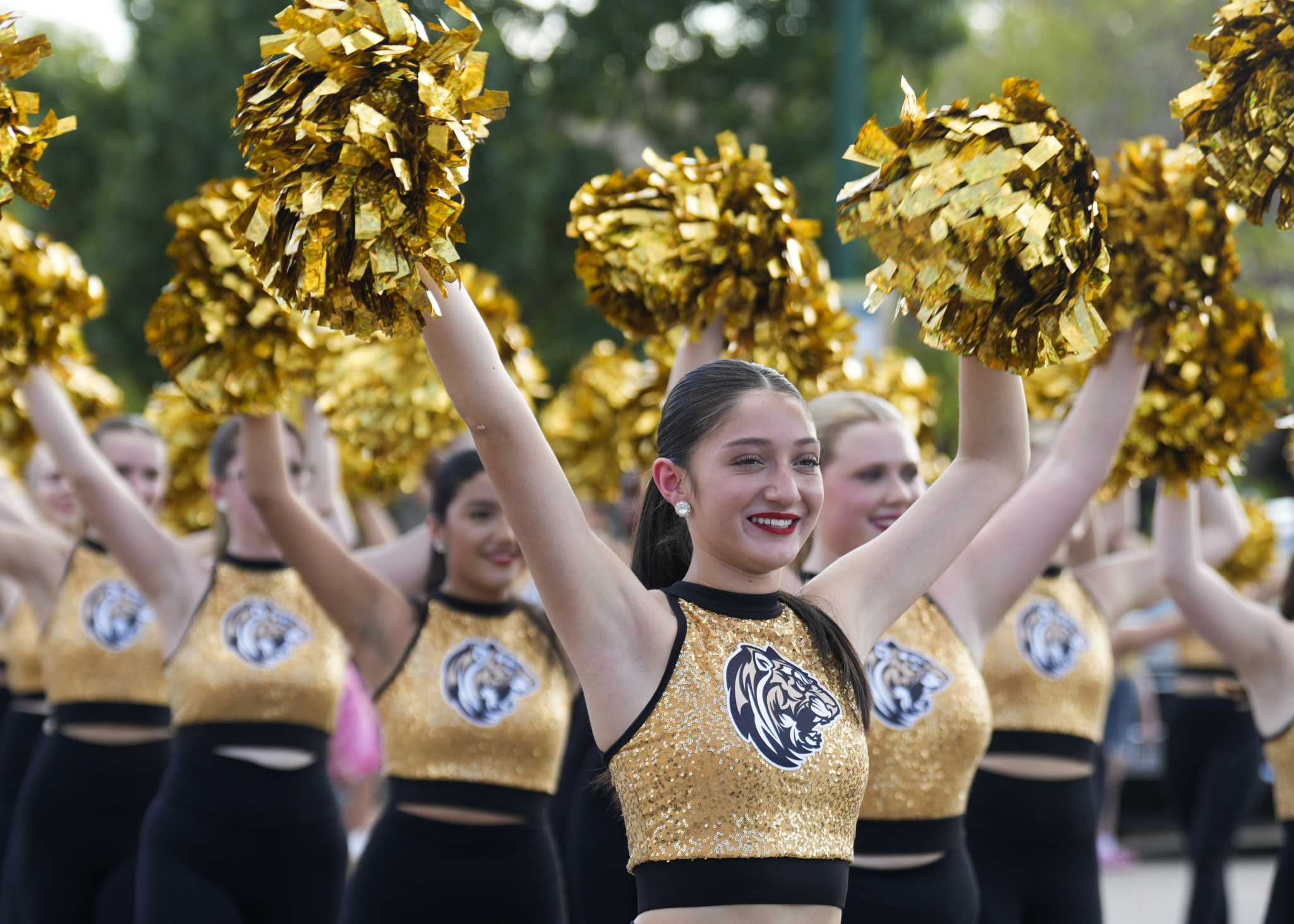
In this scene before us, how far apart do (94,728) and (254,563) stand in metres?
0.96

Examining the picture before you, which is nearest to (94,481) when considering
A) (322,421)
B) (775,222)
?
(322,421)

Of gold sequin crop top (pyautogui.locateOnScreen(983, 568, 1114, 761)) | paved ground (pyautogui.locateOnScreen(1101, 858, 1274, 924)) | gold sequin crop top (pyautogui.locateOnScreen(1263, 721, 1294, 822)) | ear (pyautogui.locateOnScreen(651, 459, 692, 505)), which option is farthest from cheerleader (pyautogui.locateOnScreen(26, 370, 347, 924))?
paved ground (pyautogui.locateOnScreen(1101, 858, 1274, 924))

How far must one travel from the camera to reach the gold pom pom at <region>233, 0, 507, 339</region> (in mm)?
2102

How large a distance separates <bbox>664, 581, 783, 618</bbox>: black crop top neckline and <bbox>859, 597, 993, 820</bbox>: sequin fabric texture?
867mm

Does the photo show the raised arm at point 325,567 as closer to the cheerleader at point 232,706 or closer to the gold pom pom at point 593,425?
the cheerleader at point 232,706

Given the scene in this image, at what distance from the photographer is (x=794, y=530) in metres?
2.40

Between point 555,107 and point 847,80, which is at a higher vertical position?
point 555,107

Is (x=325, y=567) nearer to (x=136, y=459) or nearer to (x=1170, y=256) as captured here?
(x=136, y=459)

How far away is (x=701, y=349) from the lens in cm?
345

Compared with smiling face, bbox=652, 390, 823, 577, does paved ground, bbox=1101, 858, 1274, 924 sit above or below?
below

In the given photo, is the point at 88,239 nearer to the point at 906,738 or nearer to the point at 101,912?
the point at 101,912

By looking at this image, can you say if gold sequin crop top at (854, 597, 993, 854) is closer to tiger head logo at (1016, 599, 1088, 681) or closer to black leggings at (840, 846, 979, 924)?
black leggings at (840, 846, 979, 924)

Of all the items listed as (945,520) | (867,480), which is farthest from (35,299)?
(945,520)

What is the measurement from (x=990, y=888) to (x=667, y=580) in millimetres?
1676
